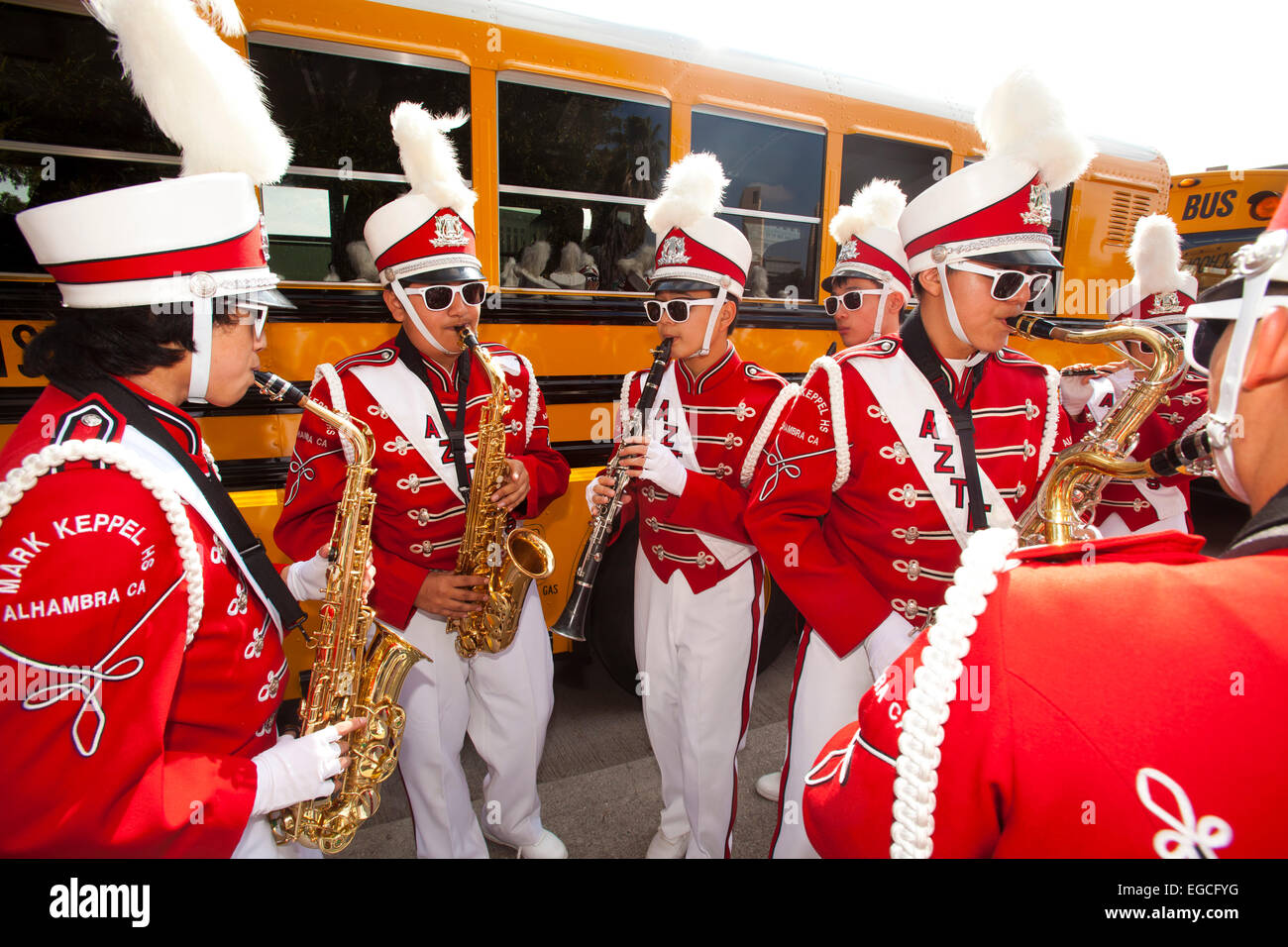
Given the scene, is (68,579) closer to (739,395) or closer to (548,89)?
(739,395)

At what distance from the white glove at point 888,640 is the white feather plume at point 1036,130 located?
1.53 m

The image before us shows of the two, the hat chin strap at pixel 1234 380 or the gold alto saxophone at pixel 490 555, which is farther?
the gold alto saxophone at pixel 490 555

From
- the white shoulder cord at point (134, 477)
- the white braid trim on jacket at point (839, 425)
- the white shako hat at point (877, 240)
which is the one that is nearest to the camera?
the white shoulder cord at point (134, 477)

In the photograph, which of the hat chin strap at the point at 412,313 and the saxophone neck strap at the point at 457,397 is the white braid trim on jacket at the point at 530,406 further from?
the hat chin strap at the point at 412,313

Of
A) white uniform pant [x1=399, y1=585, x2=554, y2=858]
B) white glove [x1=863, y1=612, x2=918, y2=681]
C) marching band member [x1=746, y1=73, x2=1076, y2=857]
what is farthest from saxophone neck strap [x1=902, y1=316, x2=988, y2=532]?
white uniform pant [x1=399, y1=585, x2=554, y2=858]

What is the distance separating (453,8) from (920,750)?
3.72 m

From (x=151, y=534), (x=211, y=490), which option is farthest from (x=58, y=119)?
(x=151, y=534)

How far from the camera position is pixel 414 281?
2668 millimetres

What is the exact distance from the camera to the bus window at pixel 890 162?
4184 millimetres

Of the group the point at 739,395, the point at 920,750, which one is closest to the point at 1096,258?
the point at 739,395

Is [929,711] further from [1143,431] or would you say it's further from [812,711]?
[1143,431]

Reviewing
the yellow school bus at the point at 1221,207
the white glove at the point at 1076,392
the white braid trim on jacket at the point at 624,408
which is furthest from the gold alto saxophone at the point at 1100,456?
the yellow school bus at the point at 1221,207

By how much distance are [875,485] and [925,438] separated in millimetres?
222

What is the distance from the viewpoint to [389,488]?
8.38 feet
